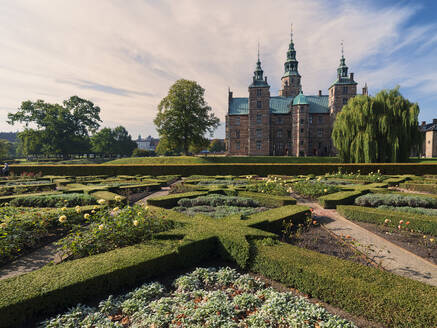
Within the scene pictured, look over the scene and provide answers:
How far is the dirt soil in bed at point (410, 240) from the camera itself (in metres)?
5.00

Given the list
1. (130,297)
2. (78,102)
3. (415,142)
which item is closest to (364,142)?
(415,142)

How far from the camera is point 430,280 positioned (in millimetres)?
3982

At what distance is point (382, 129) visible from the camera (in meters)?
20.6

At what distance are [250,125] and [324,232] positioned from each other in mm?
40075

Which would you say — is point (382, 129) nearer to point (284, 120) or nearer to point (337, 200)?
point (337, 200)

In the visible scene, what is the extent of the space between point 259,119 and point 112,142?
4545 cm

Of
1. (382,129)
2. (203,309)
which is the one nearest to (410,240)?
(203,309)

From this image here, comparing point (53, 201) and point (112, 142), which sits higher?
point (112, 142)

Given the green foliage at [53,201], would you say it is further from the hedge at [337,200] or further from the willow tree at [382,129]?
the willow tree at [382,129]

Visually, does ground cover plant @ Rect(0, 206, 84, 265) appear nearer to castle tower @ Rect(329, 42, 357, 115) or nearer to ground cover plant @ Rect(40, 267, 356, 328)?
ground cover plant @ Rect(40, 267, 356, 328)

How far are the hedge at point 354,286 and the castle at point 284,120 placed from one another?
136 ft

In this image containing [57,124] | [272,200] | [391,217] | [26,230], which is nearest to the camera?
[26,230]

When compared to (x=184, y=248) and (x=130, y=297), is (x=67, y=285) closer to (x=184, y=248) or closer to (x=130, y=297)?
(x=130, y=297)

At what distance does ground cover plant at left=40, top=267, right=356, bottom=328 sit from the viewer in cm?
285
